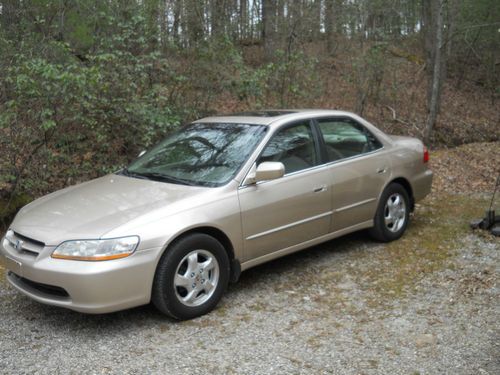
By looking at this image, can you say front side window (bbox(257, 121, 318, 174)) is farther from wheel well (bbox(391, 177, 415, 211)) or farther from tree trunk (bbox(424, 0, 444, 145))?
tree trunk (bbox(424, 0, 444, 145))

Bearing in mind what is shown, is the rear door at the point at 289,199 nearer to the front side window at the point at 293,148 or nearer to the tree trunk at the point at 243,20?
the front side window at the point at 293,148

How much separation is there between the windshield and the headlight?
1.01 m

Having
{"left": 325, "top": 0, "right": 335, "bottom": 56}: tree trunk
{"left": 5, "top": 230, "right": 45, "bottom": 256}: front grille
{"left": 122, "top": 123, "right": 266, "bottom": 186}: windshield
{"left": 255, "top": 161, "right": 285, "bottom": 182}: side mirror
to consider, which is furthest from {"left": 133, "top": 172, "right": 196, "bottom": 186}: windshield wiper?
{"left": 325, "top": 0, "right": 335, "bottom": 56}: tree trunk

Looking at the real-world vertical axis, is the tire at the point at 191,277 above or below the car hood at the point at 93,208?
below

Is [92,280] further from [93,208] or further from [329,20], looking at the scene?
[329,20]

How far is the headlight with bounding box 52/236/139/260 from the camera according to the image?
411 centimetres

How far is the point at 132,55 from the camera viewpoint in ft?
27.7

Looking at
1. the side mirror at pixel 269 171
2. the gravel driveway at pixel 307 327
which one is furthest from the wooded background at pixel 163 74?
the side mirror at pixel 269 171

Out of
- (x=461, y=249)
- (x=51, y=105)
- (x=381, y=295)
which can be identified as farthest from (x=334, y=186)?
(x=51, y=105)

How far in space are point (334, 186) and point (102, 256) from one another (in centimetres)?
257

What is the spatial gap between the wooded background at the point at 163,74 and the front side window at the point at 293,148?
2802mm

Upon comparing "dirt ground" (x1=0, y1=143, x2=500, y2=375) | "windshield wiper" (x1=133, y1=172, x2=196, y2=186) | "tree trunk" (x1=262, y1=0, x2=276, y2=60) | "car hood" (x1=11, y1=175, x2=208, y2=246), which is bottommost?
"dirt ground" (x1=0, y1=143, x2=500, y2=375)

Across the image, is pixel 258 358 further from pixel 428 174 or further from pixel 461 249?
pixel 428 174

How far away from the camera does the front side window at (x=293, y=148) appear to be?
17.6ft
